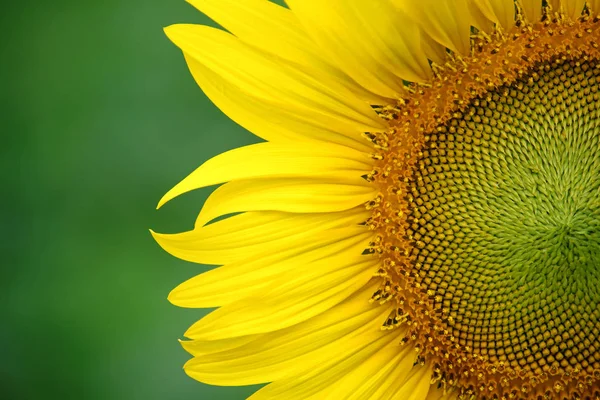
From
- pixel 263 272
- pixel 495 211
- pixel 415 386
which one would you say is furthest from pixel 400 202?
pixel 415 386

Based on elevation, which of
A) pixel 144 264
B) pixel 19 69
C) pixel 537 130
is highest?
pixel 19 69

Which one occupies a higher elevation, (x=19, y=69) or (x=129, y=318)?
(x=19, y=69)

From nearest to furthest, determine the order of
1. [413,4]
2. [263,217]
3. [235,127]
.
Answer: [413,4] < [263,217] < [235,127]

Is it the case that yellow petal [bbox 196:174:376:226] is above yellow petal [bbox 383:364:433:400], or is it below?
above

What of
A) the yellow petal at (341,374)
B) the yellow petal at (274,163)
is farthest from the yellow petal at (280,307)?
the yellow petal at (274,163)

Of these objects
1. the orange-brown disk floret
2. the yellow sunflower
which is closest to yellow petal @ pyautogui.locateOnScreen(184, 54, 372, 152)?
the yellow sunflower

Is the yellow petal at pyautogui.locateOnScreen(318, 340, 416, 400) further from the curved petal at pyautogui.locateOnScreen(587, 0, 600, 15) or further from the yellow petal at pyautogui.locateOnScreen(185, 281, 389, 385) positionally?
the curved petal at pyautogui.locateOnScreen(587, 0, 600, 15)

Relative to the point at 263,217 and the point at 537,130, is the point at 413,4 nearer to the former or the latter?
→ the point at 537,130

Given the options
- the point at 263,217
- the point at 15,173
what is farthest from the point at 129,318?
the point at 263,217
